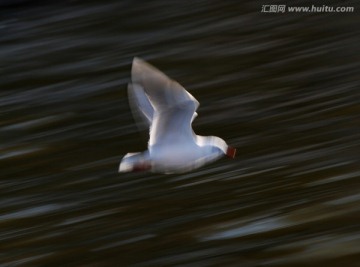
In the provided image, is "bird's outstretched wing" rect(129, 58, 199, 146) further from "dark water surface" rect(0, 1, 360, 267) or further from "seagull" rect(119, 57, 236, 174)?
"dark water surface" rect(0, 1, 360, 267)

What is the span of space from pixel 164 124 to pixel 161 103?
0.18m

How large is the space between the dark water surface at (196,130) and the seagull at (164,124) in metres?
0.51

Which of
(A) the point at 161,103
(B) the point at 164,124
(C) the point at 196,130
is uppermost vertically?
(A) the point at 161,103

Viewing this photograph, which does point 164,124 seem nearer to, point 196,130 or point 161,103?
point 161,103

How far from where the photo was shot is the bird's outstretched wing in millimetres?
6754

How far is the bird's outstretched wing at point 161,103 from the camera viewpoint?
675 cm

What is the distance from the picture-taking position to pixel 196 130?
31.3 feet

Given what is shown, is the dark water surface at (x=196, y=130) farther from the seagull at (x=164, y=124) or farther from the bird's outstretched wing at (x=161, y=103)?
the bird's outstretched wing at (x=161, y=103)

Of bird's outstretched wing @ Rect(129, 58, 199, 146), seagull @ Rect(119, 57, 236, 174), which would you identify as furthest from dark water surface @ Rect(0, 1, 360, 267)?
bird's outstretched wing @ Rect(129, 58, 199, 146)

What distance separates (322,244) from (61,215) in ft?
6.74

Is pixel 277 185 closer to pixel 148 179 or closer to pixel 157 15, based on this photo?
pixel 148 179

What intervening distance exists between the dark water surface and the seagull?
0.51 metres

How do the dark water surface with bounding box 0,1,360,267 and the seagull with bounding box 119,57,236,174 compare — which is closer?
the seagull with bounding box 119,57,236,174

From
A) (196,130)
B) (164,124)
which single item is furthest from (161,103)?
(196,130)
